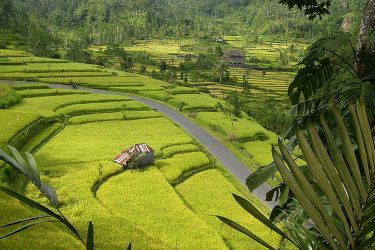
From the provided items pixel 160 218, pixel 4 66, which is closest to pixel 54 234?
pixel 160 218

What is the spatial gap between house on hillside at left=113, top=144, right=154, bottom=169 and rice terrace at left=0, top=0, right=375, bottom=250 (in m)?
0.06

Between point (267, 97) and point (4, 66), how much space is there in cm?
2523

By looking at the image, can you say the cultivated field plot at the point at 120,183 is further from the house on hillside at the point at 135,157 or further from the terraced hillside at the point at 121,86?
the terraced hillside at the point at 121,86

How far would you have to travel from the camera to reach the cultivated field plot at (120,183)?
1031 cm

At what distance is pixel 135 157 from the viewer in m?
16.1

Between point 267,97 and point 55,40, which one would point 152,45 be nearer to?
point 55,40

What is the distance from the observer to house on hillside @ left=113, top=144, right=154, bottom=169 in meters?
16.1

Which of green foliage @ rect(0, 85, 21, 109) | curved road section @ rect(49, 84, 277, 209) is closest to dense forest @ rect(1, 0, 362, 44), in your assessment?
curved road section @ rect(49, 84, 277, 209)

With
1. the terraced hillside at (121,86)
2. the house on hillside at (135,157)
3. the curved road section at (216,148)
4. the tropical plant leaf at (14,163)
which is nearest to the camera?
the tropical plant leaf at (14,163)

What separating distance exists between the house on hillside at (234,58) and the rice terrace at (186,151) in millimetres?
8660

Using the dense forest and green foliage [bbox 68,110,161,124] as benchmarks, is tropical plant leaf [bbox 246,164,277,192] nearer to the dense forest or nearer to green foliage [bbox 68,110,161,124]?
green foliage [bbox 68,110,161,124]

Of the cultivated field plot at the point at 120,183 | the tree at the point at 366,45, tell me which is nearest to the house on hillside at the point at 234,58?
the cultivated field plot at the point at 120,183

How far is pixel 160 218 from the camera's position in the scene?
12.3 m

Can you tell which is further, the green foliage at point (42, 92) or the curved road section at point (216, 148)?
the green foliage at point (42, 92)
